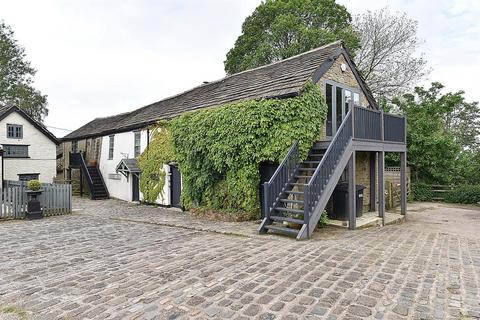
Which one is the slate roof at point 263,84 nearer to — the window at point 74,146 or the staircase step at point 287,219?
the staircase step at point 287,219

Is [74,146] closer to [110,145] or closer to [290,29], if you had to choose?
[110,145]

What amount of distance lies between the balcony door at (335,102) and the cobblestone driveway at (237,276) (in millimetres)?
4441

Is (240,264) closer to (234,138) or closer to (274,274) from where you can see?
(274,274)

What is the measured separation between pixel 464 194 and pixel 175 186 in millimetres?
17159

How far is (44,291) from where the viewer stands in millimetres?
4223

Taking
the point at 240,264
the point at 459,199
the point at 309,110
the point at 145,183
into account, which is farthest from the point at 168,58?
the point at 459,199

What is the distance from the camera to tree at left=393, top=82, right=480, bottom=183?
1834 centimetres

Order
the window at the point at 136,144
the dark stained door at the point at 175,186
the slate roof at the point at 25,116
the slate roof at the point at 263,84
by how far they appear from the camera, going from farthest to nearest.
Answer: the slate roof at the point at 25,116 → the window at the point at 136,144 → the dark stained door at the point at 175,186 → the slate roof at the point at 263,84

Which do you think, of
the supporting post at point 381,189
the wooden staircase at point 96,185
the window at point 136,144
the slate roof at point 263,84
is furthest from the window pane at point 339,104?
the wooden staircase at point 96,185

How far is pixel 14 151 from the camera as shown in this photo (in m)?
19.7

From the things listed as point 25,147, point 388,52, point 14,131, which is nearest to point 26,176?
point 25,147

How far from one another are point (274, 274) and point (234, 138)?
19.2 feet

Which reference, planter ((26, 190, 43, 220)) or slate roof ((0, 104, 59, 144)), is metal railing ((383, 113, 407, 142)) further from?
slate roof ((0, 104, 59, 144))

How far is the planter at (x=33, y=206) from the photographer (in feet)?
36.1
